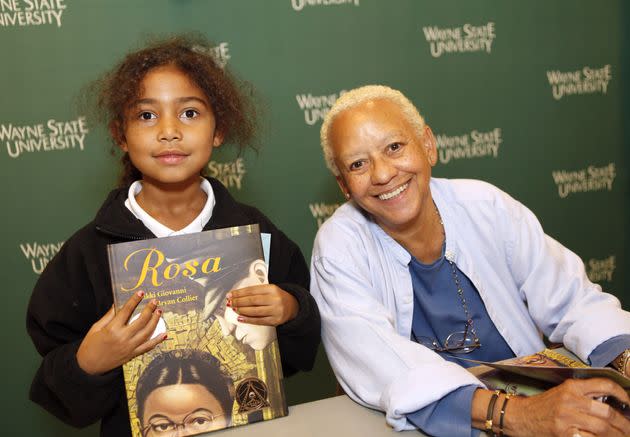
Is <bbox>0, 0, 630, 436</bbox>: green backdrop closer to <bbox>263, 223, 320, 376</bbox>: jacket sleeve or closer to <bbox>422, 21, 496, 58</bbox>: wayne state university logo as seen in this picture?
<bbox>422, 21, 496, 58</bbox>: wayne state university logo

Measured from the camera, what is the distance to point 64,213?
293cm

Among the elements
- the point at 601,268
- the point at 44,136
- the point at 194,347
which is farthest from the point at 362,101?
the point at 601,268

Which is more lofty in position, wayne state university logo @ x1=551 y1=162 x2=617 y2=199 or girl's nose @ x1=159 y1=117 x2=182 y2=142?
girl's nose @ x1=159 y1=117 x2=182 y2=142

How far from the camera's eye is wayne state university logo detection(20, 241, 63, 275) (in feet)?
9.52

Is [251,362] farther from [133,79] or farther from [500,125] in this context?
[500,125]

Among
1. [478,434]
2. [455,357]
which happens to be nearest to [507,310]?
[455,357]

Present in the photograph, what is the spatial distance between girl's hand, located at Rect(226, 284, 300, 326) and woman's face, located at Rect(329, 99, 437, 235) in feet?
1.45

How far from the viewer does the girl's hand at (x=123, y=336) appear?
4.66 ft

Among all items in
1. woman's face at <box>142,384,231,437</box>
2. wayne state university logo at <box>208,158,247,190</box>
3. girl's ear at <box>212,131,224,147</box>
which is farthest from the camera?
wayne state university logo at <box>208,158,247,190</box>

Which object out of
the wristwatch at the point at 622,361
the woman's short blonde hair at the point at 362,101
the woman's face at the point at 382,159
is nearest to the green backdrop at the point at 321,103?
the woman's short blonde hair at the point at 362,101

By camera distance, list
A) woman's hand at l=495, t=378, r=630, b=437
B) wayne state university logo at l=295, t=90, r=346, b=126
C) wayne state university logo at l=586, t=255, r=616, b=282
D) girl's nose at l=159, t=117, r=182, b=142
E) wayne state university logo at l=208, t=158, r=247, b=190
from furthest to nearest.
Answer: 1. wayne state university logo at l=586, t=255, r=616, b=282
2. wayne state university logo at l=295, t=90, r=346, b=126
3. wayne state university logo at l=208, t=158, r=247, b=190
4. girl's nose at l=159, t=117, r=182, b=142
5. woman's hand at l=495, t=378, r=630, b=437

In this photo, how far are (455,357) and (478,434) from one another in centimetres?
45

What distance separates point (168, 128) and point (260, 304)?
54 centimetres

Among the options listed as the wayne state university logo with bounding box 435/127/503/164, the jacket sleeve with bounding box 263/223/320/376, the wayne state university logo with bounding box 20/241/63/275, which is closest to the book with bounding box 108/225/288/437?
the jacket sleeve with bounding box 263/223/320/376
